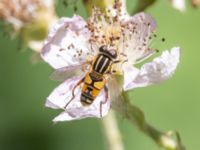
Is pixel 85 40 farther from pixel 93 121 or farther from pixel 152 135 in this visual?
pixel 93 121

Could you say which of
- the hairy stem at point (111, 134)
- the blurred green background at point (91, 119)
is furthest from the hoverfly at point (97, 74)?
the blurred green background at point (91, 119)

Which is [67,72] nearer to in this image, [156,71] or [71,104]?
[71,104]

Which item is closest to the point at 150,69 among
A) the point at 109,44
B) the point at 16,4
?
the point at 109,44

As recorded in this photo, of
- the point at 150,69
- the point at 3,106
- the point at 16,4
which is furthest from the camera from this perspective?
the point at 3,106

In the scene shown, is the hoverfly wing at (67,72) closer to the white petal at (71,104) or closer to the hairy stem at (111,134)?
the white petal at (71,104)

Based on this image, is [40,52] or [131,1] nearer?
[40,52]

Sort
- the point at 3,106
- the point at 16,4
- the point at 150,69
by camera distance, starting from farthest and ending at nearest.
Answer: the point at 3,106 < the point at 16,4 < the point at 150,69

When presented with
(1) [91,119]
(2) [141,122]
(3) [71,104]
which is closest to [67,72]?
(3) [71,104]
